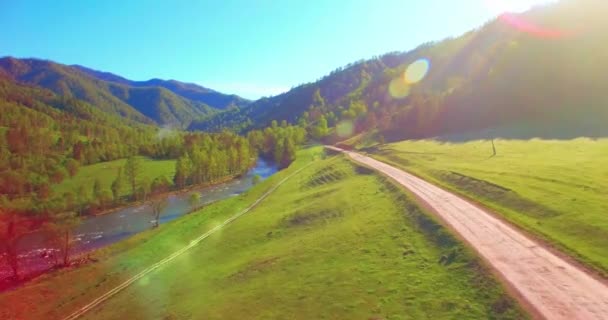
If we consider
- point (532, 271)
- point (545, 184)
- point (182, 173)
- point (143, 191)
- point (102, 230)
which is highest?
point (182, 173)

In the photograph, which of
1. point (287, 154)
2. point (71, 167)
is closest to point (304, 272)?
point (287, 154)

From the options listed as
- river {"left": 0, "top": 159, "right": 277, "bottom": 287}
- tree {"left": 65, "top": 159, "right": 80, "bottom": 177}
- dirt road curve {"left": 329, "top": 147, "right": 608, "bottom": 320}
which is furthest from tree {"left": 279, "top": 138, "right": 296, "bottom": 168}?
dirt road curve {"left": 329, "top": 147, "right": 608, "bottom": 320}

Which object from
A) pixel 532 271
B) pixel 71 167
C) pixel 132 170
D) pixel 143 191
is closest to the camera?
pixel 532 271

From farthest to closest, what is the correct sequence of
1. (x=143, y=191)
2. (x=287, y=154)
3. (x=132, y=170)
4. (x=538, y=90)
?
(x=287, y=154), (x=132, y=170), (x=143, y=191), (x=538, y=90)

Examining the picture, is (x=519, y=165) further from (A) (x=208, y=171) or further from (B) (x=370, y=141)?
(A) (x=208, y=171)

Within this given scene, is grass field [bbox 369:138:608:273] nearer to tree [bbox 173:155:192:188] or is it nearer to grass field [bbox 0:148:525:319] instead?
grass field [bbox 0:148:525:319]

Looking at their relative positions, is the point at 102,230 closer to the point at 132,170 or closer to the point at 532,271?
the point at 132,170

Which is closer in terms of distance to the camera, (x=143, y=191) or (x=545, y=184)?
(x=545, y=184)

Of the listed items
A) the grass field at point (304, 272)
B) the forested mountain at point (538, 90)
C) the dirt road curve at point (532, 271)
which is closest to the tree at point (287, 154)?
Answer: the forested mountain at point (538, 90)
